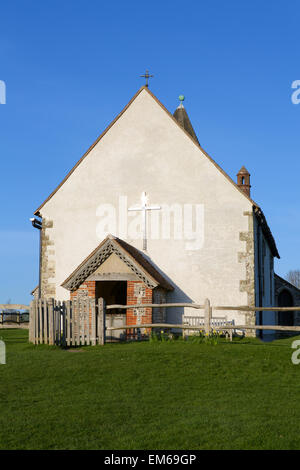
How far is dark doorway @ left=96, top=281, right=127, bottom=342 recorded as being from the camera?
64.2 feet

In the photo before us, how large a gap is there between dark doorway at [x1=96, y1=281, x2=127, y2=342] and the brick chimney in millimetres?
7655

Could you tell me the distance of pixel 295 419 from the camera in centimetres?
866

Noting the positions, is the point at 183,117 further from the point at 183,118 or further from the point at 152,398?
the point at 152,398

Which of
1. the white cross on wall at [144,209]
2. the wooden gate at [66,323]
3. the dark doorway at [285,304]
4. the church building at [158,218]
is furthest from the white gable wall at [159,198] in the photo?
the dark doorway at [285,304]

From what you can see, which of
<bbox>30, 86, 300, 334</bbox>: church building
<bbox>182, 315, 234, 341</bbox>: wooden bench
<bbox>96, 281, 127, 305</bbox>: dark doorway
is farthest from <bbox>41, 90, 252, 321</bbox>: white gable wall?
<bbox>96, 281, 127, 305</bbox>: dark doorway

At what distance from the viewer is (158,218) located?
2320cm

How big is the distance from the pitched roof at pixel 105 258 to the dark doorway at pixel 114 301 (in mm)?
1644

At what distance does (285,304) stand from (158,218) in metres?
16.4

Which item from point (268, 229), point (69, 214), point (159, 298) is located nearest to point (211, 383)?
point (159, 298)

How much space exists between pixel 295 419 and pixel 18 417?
432 cm

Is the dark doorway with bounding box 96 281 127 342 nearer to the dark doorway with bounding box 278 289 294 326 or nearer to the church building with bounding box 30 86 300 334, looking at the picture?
the church building with bounding box 30 86 300 334

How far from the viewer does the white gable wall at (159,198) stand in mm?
22438

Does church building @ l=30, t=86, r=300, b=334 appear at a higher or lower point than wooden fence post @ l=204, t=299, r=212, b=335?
higher

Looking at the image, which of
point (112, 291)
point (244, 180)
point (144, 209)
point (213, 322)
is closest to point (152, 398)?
point (213, 322)
